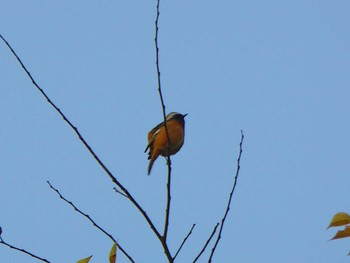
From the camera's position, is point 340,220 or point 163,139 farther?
point 163,139

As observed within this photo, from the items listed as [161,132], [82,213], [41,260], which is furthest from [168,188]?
[161,132]

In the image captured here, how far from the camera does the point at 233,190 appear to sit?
99.7 inches

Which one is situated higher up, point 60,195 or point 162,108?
point 162,108

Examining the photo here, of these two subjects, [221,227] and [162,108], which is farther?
[162,108]

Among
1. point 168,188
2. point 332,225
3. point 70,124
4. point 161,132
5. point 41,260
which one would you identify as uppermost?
point 161,132

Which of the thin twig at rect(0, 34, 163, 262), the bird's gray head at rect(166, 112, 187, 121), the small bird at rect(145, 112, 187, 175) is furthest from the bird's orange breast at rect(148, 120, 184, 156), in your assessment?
the thin twig at rect(0, 34, 163, 262)

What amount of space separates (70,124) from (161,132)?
159 inches

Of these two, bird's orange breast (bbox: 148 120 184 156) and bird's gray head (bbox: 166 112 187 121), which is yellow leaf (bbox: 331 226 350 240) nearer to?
bird's orange breast (bbox: 148 120 184 156)

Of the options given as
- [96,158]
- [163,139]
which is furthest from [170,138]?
[96,158]

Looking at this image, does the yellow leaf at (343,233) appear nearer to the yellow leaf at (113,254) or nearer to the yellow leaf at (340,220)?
the yellow leaf at (340,220)

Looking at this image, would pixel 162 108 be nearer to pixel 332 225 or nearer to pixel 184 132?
pixel 332 225

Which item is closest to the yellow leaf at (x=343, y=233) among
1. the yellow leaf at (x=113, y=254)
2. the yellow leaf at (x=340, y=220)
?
the yellow leaf at (x=340, y=220)

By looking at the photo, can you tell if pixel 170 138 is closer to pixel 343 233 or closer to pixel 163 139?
pixel 163 139

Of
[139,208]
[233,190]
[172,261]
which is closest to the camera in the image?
[172,261]
